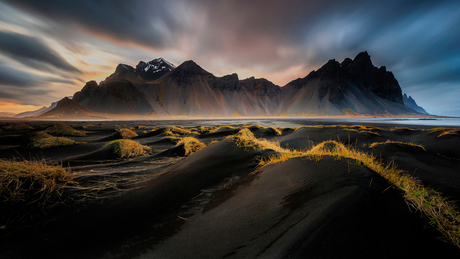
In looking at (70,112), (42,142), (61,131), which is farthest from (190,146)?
(70,112)

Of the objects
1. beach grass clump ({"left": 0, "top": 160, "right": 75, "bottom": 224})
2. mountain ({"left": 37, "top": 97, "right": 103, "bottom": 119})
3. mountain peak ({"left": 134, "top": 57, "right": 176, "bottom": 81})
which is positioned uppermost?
mountain peak ({"left": 134, "top": 57, "right": 176, "bottom": 81})

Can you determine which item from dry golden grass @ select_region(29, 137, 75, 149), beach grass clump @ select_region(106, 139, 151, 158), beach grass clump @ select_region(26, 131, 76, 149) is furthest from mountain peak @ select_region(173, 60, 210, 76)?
beach grass clump @ select_region(106, 139, 151, 158)

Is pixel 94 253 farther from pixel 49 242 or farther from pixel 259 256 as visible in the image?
pixel 259 256

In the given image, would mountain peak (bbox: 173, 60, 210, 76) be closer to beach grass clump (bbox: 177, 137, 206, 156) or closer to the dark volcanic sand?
beach grass clump (bbox: 177, 137, 206, 156)

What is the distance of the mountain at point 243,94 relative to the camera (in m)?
110

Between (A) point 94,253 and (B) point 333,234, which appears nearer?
(B) point 333,234

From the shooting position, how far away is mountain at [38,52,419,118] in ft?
361

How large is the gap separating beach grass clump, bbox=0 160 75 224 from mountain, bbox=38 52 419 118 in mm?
118450

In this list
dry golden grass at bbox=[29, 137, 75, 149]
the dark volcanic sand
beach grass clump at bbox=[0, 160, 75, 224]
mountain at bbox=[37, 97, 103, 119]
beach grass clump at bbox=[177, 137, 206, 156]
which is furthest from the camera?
mountain at bbox=[37, 97, 103, 119]

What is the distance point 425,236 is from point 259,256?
1.61 metres

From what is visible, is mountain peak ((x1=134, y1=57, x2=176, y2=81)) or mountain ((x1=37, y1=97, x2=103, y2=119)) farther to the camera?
mountain peak ((x1=134, y1=57, x2=176, y2=81))

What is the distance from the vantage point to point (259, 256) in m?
1.65

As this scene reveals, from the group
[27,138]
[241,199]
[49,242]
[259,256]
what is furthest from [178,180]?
[27,138]

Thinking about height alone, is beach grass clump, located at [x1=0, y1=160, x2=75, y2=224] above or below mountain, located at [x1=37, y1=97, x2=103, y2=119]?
below
